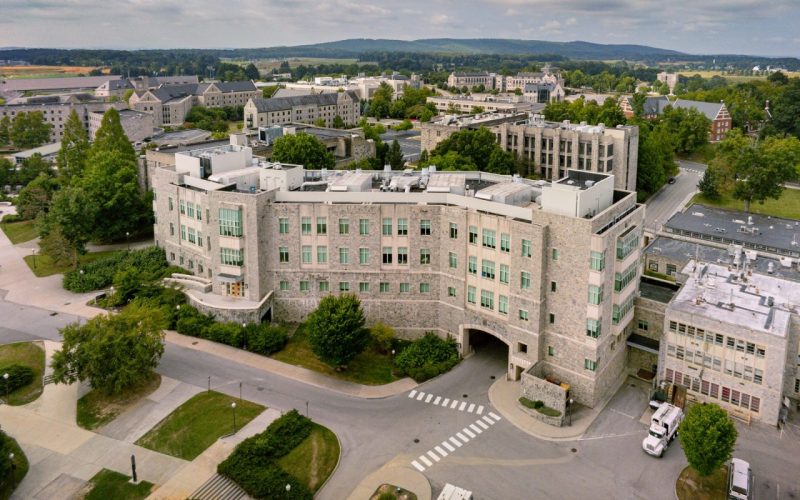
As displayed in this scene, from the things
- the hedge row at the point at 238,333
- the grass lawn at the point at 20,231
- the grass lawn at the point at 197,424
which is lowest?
the grass lawn at the point at 197,424

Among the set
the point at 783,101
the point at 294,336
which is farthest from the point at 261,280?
the point at 783,101

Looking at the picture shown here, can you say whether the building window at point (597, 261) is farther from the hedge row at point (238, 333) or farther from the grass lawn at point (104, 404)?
the grass lawn at point (104, 404)

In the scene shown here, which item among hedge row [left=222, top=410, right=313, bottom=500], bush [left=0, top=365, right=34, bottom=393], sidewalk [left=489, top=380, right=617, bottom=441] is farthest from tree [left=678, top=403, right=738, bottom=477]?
bush [left=0, top=365, right=34, bottom=393]

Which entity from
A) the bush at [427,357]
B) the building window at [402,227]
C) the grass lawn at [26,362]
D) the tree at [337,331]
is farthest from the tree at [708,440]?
the grass lawn at [26,362]

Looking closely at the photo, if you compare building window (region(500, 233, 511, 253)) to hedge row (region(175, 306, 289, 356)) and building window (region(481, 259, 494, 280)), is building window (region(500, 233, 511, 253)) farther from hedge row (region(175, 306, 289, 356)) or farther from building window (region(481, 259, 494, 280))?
hedge row (region(175, 306, 289, 356))

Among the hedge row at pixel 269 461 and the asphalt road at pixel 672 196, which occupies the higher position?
the asphalt road at pixel 672 196

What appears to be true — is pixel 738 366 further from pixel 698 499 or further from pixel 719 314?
pixel 698 499

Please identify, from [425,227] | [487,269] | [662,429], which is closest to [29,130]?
[425,227]
